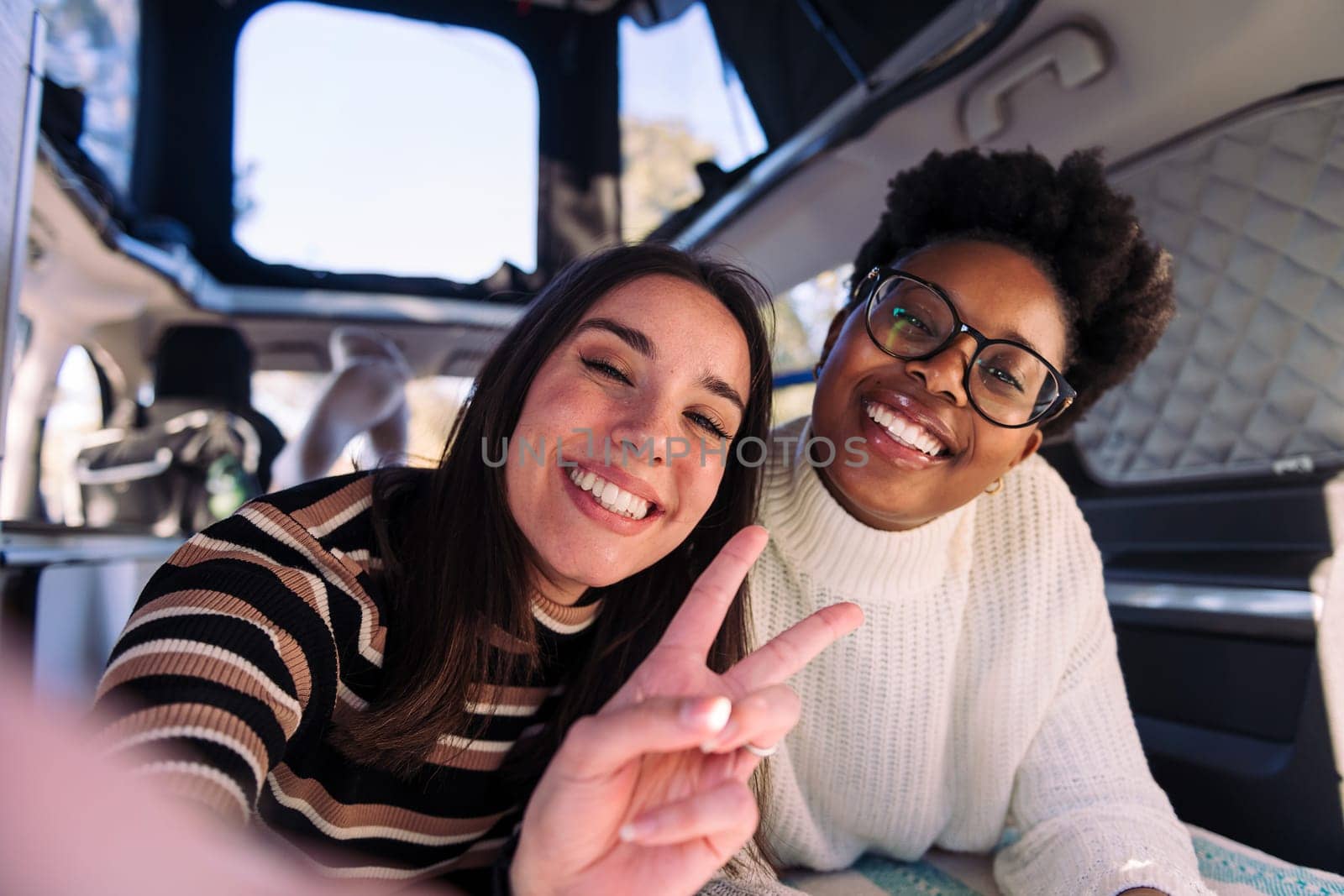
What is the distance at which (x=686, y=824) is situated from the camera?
714mm

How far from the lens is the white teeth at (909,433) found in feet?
4.27

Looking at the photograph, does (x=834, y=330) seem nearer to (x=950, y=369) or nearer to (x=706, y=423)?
(x=950, y=369)

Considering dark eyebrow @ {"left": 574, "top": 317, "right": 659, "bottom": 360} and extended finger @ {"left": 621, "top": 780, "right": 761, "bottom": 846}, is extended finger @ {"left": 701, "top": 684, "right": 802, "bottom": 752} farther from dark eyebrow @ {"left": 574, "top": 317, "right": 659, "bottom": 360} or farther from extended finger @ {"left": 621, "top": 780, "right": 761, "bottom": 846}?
dark eyebrow @ {"left": 574, "top": 317, "right": 659, "bottom": 360}

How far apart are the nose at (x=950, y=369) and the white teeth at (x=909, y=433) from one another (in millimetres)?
54

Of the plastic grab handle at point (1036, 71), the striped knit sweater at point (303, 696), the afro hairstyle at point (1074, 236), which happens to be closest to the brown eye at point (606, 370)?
the striped knit sweater at point (303, 696)

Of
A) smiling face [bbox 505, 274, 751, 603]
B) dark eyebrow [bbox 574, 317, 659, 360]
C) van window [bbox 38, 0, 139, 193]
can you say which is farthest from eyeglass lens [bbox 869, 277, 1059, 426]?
van window [bbox 38, 0, 139, 193]

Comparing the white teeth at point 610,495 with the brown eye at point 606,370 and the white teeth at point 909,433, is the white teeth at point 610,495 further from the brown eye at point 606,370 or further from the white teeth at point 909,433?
the white teeth at point 909,433

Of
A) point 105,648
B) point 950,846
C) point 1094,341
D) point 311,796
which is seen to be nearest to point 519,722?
point 311,796

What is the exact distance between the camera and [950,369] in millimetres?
1296

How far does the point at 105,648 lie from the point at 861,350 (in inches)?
48.2

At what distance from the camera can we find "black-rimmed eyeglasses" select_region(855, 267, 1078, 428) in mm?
1305

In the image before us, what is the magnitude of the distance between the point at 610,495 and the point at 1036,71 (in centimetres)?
113

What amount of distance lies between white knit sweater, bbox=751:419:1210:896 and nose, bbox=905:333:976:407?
0.23 m

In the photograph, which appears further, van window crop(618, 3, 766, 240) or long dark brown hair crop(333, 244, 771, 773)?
van window crop(618, 3, 766, 240)
